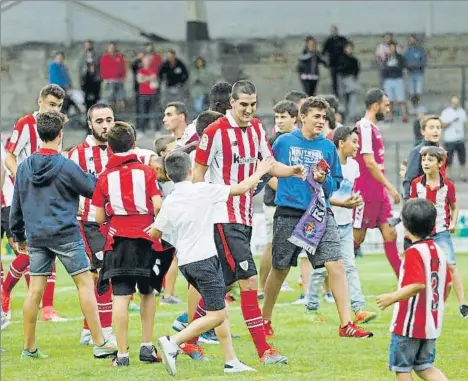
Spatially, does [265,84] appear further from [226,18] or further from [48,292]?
[48,292]

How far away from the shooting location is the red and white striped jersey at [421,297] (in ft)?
25.8

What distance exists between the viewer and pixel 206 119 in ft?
34.8

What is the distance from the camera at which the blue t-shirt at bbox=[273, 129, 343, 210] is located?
1086 centimetres

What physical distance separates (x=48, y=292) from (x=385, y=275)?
519 cm

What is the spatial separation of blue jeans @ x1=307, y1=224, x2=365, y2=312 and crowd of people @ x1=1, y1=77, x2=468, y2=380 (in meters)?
0.02

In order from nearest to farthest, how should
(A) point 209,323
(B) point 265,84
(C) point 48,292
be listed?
(A) point 209,323
(C) point 48,292
(B) point 265,84

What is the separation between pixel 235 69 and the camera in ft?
102

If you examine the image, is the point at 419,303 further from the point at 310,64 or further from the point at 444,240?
the point at 310,64

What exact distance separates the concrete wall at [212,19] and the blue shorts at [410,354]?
23.6m

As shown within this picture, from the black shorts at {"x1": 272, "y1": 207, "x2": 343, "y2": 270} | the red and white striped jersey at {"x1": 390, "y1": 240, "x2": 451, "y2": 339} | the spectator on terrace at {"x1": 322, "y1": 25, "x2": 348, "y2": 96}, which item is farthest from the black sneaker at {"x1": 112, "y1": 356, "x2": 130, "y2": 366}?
the spectator on terrace at {"x1": 322, "y1": 25, "x2": 348, "y2": 96}

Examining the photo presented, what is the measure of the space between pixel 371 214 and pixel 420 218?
5.68 metres

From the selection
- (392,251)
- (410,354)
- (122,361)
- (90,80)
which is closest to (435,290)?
(410,354)

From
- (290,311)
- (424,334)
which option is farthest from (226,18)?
(424,334)

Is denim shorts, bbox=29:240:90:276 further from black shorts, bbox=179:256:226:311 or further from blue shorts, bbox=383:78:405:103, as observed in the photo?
blue shorts, bbox=383:78:405:103
